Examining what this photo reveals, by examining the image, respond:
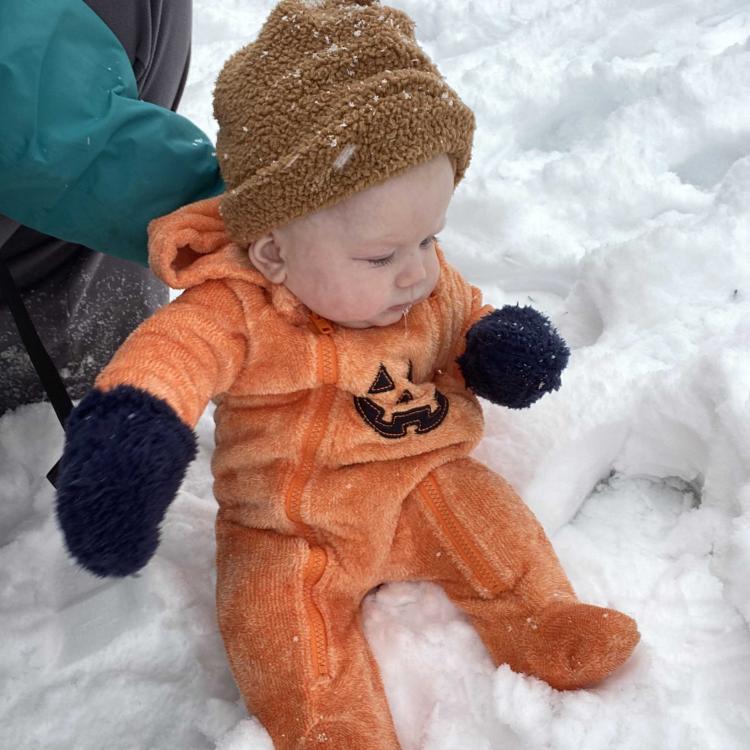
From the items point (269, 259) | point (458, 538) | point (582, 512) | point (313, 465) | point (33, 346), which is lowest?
point (582, 512)

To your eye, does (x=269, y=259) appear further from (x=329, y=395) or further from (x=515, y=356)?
(x=515, y=356)

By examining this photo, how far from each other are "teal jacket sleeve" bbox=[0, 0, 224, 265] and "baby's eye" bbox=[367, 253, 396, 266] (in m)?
0.33

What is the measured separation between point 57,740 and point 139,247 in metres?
0.66

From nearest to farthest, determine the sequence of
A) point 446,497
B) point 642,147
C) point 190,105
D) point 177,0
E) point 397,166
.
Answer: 1. point 397,166
2. point 446,497
3. point 177,0
4. point 642,147
5. point 190,105

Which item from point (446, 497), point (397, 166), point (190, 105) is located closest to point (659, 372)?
point (446, 497)

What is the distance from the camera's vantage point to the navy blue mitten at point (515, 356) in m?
1.08

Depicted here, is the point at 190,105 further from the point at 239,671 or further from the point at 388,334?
the point at 239,671

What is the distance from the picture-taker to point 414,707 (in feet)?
3.37

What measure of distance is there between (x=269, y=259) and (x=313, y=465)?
0.28 meters

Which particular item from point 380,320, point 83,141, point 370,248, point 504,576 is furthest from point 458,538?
point 83,141

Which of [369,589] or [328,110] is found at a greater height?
[328,110]

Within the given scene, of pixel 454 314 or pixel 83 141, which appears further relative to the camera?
pixel 454 314

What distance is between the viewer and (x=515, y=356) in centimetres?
108

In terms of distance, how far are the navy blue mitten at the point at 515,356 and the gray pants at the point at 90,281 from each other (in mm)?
645
